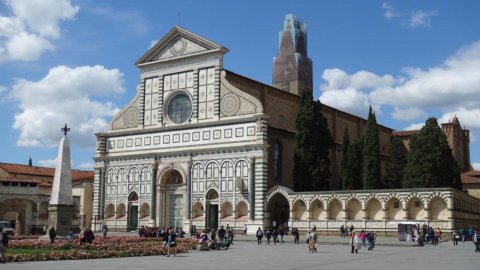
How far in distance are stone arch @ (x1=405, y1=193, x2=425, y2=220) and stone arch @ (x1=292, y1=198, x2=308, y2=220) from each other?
8.23 m

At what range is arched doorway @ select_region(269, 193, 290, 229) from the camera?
Answer: 50500mm

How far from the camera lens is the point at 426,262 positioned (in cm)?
→ 2281

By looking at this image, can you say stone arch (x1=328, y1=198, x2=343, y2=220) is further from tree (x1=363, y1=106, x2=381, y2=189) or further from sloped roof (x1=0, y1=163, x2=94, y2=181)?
sloped roof (x1=0, y1=163, x2=94, y2=181)

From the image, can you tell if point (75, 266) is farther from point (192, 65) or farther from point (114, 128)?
point (114, 128)

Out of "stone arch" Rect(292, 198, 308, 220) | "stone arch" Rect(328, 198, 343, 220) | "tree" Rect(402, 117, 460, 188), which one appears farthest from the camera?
"tree" Rect(402, 117, 460, 188)

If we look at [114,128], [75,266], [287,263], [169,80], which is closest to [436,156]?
[169,80]

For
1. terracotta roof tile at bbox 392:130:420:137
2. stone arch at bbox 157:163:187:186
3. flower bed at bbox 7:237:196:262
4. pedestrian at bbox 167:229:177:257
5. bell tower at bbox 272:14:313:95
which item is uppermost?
bell tower at bbox 272:14:313:95

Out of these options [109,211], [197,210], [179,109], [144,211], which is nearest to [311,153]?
[197,210]

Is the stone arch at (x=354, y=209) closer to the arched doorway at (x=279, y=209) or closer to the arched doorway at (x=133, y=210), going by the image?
the arched doorway at (x=279, y=209)

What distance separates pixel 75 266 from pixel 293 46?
69.5m

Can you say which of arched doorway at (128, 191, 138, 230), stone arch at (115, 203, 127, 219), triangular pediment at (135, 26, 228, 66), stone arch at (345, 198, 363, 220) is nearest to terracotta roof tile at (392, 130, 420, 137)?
stone arch at (345, 198, 363, 220)

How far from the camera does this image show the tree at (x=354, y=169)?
5319 cm

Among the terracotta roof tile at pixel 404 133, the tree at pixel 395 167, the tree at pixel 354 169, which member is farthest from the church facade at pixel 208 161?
the terracotta roof tile at pixel 404 133

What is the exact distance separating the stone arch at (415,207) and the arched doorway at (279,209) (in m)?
10.6
